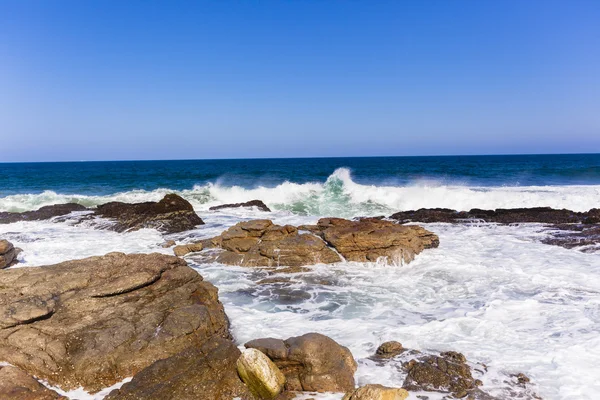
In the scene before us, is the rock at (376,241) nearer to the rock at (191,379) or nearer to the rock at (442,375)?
the rock at (442,375)

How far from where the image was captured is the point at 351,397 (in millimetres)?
4621

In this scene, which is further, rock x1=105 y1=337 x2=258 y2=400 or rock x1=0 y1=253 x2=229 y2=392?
rock x1=0 y1=253 x2=229 y2=392

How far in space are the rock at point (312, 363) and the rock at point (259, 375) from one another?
30 cm

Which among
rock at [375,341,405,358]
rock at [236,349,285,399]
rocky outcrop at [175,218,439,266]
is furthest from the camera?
rocky outcrop at [175,218,439,266]

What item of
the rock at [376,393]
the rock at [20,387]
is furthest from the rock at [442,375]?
the rock at [20,387]

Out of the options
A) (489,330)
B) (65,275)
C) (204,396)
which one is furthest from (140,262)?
(489,330)

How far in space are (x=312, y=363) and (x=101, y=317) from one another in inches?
125

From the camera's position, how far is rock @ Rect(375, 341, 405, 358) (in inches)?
235

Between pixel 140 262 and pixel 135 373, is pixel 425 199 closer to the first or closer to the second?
pixel 140 262

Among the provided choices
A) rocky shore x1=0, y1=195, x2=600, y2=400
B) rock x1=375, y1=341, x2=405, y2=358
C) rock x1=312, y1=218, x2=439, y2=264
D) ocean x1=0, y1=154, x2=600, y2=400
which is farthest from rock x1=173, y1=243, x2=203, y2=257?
rock x1=375, y1=341, x2=405, y2=358

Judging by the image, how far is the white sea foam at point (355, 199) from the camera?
2348 centimetres

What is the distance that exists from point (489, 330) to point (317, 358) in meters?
3.31

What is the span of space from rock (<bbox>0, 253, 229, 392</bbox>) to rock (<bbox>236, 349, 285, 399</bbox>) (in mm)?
1305

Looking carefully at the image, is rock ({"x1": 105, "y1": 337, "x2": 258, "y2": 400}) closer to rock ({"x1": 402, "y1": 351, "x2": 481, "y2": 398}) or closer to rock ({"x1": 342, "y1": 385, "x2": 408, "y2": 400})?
rock ({"x1": 342, "y1": 385, "x2": 408, "y2": 400})
